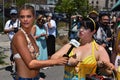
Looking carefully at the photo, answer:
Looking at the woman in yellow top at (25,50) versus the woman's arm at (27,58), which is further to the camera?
the woman in yellow top at (25,50)

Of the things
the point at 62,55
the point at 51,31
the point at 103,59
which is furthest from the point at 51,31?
the point at 62,55

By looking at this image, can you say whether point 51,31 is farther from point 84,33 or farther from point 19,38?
point 19,38

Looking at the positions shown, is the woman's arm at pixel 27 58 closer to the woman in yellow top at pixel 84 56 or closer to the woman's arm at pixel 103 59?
the woman in yellow top at pixel 84 56

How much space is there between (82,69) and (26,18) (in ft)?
2.72

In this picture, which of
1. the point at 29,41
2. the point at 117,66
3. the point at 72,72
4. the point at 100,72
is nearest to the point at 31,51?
the point at 29,41

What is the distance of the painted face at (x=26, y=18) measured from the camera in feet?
13.4

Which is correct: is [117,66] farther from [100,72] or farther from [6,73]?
[6,73]

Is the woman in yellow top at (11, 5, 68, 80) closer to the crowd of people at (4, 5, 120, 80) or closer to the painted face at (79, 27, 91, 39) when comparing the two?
the crowd of people at (4, 5, 120, 80)

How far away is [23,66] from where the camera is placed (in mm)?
4141

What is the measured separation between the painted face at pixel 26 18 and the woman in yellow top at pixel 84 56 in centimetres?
44

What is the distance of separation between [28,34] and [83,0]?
2511cm

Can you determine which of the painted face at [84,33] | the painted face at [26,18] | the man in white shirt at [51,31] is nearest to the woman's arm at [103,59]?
the painted face at [84,33]

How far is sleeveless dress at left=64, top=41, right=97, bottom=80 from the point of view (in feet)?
14.0

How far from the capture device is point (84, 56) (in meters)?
4.29
